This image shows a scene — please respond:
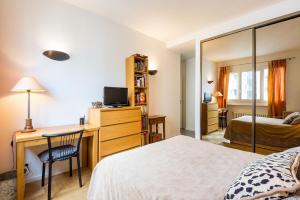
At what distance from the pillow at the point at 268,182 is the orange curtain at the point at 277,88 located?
2.02m

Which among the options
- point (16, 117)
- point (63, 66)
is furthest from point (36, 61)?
point (16, 117)

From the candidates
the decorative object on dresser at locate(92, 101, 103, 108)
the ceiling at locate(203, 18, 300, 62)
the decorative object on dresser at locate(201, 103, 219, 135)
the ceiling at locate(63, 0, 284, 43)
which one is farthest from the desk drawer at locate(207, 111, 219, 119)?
the decorative object on dresser at locate(92, 101, 103, 108)

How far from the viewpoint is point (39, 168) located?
235 cm

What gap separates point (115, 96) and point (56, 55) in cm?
112

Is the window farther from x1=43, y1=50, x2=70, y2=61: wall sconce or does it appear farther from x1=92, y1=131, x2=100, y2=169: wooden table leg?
x1=43, y1=50, x2=70, y2=61: wall sconce

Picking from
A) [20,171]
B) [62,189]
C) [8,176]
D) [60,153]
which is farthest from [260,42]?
[8,176]

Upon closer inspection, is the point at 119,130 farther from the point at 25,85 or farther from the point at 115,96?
the point at 25,85

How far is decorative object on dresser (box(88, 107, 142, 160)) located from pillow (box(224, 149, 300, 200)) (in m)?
2.00

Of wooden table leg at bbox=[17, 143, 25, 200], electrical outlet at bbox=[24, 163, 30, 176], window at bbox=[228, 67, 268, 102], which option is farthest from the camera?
window at bbox=[228, 67, 268, 102]

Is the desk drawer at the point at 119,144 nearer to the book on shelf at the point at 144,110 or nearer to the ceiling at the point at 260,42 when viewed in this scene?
the book on shelf at the point at 144,110

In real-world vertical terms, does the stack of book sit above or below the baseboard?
above

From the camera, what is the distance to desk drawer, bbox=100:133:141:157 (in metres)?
2.52

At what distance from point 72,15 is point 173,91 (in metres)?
2.89

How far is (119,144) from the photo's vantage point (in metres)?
2.71
